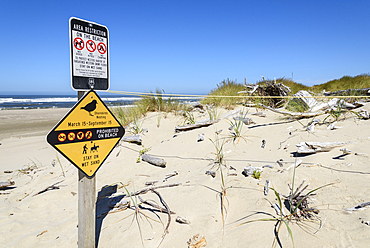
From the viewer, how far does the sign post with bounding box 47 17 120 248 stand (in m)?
1.64

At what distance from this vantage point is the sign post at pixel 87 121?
64.6 inches

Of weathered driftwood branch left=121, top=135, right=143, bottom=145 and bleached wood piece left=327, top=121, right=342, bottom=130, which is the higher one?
bleached wood piece left=327, top=121, right=342, bottom=130

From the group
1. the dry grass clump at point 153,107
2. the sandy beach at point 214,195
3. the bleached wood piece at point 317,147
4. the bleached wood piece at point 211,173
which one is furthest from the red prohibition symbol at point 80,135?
the dry grass clump at point 153,107

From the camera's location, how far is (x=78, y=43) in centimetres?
168

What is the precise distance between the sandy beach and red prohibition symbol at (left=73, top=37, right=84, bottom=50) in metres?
1.80

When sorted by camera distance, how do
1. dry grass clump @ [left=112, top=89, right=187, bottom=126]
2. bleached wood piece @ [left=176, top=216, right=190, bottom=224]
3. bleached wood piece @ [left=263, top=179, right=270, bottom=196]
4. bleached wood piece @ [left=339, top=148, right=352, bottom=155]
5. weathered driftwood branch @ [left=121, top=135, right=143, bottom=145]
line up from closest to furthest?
bleached wood piece @ [left=176, top=216, right=190, bottom=224]
bleached wood piece @ [left=263, top=179, right=270, bottom=196]
bleached wood piece @ [left=339, top=148, right=352, bottom=155]
weathered driftwood branch @ [left=121, top=135, right=143, bottom=145]
dry grass clump @ [left=112, top=89, right=187, bottom=126]

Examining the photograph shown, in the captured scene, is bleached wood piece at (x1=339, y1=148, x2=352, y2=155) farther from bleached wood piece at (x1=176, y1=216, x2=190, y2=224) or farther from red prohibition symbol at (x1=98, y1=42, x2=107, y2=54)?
red prohibition symbol at (x1=98, y1=42, x2=107, y2=54)

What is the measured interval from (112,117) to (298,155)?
267 centimetres

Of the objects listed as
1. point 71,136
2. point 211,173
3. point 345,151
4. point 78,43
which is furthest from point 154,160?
point 345,151

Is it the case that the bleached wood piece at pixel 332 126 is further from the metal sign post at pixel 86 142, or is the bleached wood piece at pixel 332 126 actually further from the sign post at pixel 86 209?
the sign post at pixel 86 209

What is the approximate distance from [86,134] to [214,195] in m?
1.57

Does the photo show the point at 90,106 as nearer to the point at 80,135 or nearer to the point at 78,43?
the point at 80,135

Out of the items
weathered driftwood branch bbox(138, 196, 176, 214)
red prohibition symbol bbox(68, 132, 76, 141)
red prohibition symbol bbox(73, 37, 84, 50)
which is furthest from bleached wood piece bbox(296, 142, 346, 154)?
red prohibition symbol bbox(73, 37, 84, 50)

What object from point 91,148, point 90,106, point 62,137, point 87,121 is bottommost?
point 91,148
